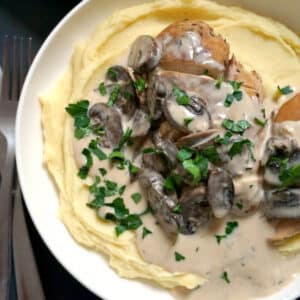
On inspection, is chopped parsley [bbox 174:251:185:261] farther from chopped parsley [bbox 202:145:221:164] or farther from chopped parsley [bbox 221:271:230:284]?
chopped parsley [bbox 202:145:221:164]

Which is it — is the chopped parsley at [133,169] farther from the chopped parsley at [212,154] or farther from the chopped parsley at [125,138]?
the chopped parsley at [212,154]

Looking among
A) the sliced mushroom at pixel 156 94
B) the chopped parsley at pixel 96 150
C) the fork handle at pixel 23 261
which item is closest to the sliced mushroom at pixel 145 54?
the sliced mushroom at pixel 156 94

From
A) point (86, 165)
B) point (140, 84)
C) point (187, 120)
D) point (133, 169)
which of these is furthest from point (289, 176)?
point (86, 165)

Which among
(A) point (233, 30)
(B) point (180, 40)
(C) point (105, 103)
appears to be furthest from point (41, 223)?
(A) point (233, 30)

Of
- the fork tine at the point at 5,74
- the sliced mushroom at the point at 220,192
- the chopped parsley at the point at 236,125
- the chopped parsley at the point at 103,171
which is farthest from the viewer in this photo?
the fork tine at the point at 5,74

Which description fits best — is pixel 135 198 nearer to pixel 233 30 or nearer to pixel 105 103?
pixel 105 103

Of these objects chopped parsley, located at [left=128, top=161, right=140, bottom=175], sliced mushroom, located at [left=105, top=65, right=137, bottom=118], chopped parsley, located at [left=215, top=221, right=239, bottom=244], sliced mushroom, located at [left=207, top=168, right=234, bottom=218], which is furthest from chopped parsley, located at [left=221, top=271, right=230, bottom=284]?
sliced mushroom, located at [left=105, top=65, right=137, bottom=118]
